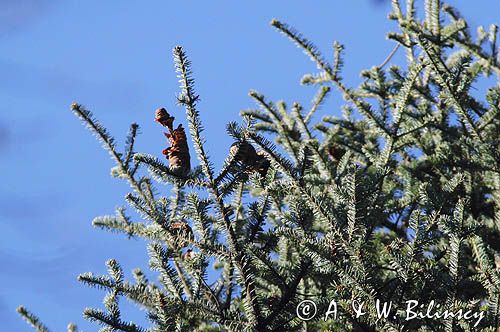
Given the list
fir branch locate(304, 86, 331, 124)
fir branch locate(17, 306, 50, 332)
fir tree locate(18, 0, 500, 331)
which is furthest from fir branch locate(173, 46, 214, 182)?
fir branch locate(304, 86, 331, 124)

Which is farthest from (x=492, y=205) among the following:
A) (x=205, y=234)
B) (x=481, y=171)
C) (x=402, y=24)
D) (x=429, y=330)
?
(x=205, y=234)

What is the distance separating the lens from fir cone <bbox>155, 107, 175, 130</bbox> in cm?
358

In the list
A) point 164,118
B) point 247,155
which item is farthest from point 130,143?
point 247,155

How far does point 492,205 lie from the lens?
529 cm

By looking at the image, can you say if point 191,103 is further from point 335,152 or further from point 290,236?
point 335,152

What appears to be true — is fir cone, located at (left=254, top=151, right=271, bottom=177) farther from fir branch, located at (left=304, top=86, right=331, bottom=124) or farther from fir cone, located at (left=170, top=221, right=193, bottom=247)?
fir branch, located at (left=304, top=86, right=331, bottom=124)

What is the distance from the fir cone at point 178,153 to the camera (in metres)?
3.39

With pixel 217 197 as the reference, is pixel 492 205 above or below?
above

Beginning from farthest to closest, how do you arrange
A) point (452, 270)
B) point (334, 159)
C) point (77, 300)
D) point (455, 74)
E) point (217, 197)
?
1. point (334, 159)
2. point (455, 74)
3. point (77, 300)
4. point (452, 270)
5. point (217, 197)

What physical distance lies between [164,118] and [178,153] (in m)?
0.19

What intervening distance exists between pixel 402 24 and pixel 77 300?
2285 mm

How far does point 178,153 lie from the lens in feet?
11.5

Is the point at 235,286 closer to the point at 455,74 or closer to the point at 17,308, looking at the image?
the point at 17,308

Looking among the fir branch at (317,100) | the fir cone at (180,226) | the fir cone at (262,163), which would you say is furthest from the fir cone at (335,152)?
the fir cone at (180,226)
